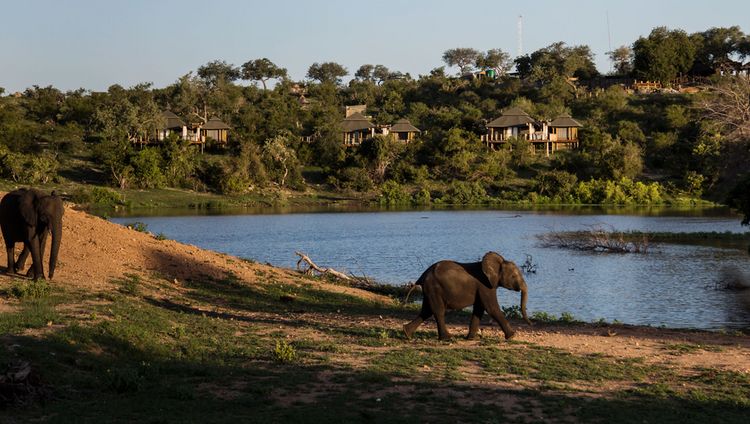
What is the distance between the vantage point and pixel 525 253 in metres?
44.2

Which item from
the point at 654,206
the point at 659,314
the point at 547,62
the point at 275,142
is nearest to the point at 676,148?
the point at 654,206

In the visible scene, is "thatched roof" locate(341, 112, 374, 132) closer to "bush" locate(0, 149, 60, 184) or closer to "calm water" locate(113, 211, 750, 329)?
"calm water" locate(113, 211, 750, 329)

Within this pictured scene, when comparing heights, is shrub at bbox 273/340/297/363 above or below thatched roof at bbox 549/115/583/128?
below

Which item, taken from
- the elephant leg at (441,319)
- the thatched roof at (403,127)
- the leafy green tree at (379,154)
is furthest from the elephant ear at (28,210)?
the thatched roof at (403,127)

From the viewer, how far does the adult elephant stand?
1599 cm

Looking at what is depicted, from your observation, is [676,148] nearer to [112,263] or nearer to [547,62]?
[547,62]

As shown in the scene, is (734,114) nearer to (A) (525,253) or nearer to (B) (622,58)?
(A) (525,253)

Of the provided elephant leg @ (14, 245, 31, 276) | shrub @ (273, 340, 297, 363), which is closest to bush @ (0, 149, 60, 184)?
elephant leg @ (14, 245, 31, 276)

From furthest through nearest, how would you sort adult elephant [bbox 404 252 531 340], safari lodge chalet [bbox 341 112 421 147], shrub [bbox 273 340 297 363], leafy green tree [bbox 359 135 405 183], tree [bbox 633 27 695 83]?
1. tree [bbox 633 27 695 83]
2. safari lodge chalet [bbox 341 112 421 147]
3. leafy green tree [bbox 359 135 405 183]
4. adult elephant [bbox 404 252 531 340]
5. shrub [bbox 273 340 297 363]

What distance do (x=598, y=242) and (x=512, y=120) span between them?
58.9 metres

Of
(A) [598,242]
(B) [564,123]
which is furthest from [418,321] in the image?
(B) [564,123]

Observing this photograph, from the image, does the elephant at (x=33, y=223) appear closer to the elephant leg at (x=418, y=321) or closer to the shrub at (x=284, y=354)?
the shrub at (x=284, y=354)

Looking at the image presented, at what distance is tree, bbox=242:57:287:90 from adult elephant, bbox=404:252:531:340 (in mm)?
→ 142581

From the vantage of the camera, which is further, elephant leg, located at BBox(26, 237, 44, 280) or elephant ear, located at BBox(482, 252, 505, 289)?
elephant leg, located at BBox(26, 237, 44, 280)
